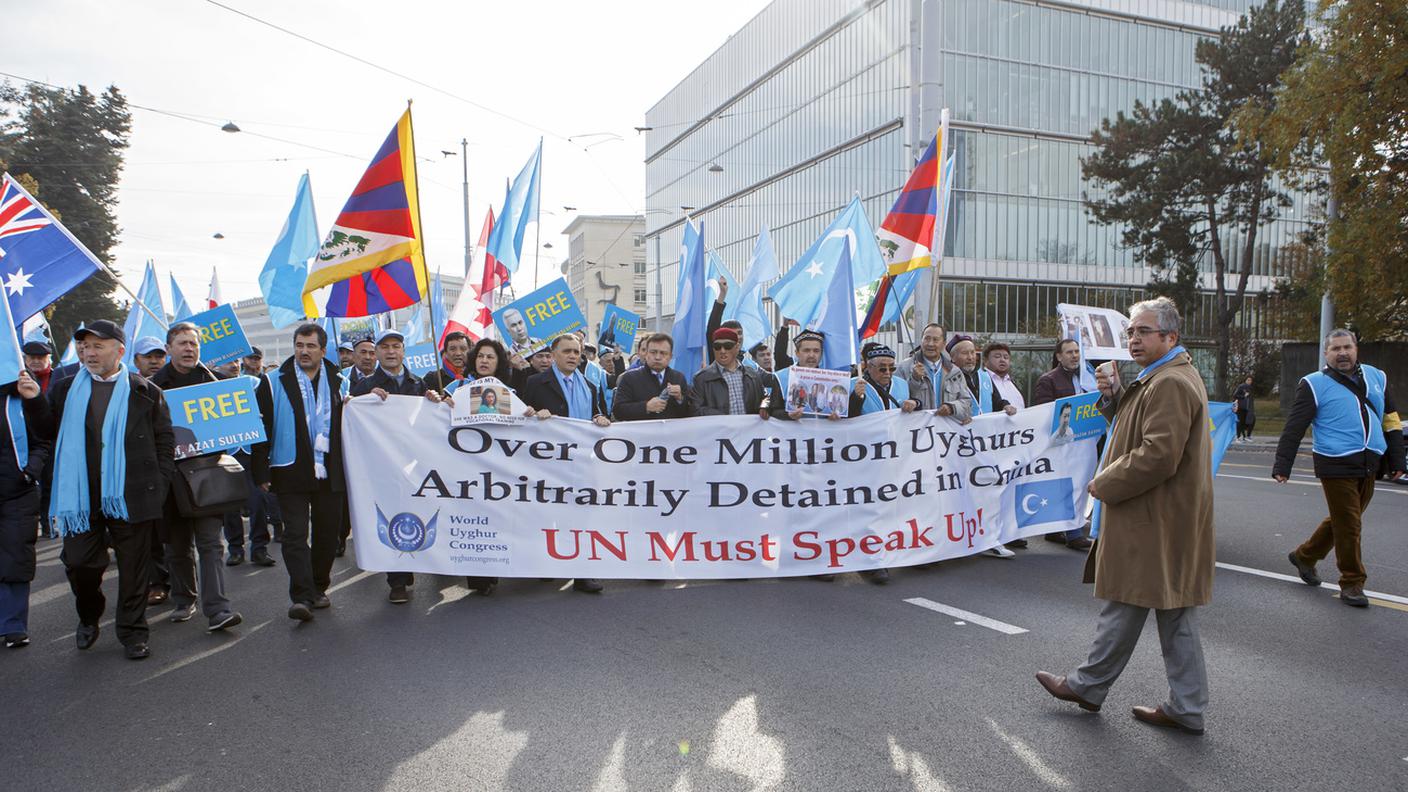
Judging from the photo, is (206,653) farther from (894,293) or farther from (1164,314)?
(894,293)

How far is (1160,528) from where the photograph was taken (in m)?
3.78

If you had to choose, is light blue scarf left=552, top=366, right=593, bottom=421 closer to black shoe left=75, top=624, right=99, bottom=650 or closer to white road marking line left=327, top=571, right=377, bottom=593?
white road marking line left=327, top=571, right=377, bottom=593

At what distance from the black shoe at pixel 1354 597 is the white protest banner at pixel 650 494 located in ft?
7.79

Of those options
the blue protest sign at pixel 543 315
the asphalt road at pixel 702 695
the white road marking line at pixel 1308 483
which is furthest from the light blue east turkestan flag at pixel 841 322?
the white road marking line at pixel 1308 483

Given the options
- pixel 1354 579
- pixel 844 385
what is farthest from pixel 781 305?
pixel 1354 579

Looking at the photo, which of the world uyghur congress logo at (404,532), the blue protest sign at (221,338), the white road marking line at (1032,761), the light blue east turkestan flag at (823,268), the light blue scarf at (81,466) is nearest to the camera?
the white road marking line at (1032,761)

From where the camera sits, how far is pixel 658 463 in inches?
255

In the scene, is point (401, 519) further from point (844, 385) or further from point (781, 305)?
point (781, 305)

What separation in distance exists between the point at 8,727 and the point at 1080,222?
4739 cm

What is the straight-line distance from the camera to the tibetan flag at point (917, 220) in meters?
9.08

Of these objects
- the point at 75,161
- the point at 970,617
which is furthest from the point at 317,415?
the point at 75,161

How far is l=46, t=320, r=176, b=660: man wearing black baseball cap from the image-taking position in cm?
504

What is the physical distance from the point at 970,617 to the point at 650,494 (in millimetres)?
2289

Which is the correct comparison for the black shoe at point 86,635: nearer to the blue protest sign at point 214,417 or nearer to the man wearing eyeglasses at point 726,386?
the blue protest sign at point 214,417
